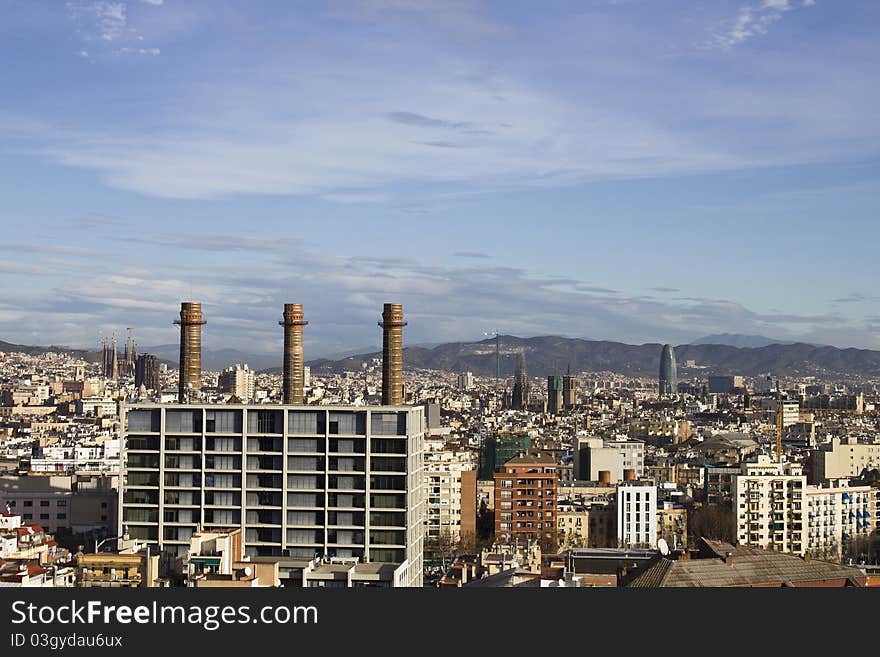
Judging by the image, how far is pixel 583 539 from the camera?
138 ft

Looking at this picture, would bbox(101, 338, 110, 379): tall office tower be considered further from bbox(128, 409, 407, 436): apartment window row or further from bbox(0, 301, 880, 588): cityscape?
bbox(128, 409, 407, 436): apartment window row

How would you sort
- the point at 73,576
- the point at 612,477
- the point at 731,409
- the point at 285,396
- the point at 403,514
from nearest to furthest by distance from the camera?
the point at 73,576 < the point at 403,514 < the point at 285,396 < the point at 612,477 < the point at 731,409

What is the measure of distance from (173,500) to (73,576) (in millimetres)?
5911

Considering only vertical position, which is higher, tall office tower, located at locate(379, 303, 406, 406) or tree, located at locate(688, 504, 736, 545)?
tall office tower, located at locate(379, 303, 406, 406)

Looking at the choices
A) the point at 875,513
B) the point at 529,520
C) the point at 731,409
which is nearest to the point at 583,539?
the point at 529,520

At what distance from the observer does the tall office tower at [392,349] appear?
101 ft

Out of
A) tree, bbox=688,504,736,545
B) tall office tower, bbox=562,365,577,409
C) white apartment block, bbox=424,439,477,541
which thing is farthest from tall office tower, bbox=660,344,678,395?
white apartment block, bbox=424,439,477,541

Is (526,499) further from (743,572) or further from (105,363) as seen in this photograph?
(105,363)

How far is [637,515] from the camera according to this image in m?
42.4

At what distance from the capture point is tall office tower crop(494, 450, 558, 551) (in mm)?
40906

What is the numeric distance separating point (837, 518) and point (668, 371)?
11894cm

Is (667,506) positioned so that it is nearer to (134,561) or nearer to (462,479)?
(462,479)

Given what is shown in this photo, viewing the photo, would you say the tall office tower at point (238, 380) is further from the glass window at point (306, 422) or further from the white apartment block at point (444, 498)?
the glass window at point (306, 422)

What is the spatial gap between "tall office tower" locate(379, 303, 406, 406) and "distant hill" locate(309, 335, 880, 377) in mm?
112500
